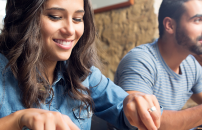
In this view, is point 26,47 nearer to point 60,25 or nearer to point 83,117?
point 60,25

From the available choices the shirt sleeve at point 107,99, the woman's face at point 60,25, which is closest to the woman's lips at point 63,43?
the woman's face at point 60,25

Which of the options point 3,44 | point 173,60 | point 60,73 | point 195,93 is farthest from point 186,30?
point 3,44

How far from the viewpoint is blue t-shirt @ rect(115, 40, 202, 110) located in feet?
1.58

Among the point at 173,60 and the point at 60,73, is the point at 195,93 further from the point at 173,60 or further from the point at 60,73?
the point at 60,73

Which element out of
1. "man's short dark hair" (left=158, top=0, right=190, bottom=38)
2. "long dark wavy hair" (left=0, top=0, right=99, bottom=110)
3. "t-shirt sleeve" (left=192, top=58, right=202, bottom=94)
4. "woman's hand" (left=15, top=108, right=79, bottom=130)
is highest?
"man's short dark hair" (left=158, top=0, right=190, bottom=38)

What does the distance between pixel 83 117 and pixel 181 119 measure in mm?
231

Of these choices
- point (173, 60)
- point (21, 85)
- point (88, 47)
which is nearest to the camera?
point (21, 85)

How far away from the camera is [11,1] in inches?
14.1

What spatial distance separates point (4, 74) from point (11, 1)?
0.48 feet

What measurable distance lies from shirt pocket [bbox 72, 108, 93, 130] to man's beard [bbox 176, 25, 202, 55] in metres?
0.32

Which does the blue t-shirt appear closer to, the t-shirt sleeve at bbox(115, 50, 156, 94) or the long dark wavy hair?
the t-shirt sleeve at bbox(115, 50, 156, 94)

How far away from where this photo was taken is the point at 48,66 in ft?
1.34

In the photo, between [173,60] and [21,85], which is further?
[173,60]

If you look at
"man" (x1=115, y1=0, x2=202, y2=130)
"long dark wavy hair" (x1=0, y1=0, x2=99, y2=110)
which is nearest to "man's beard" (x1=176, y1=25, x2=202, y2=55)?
"man" (x1=115, y1=0, x2=202, y2=130)
